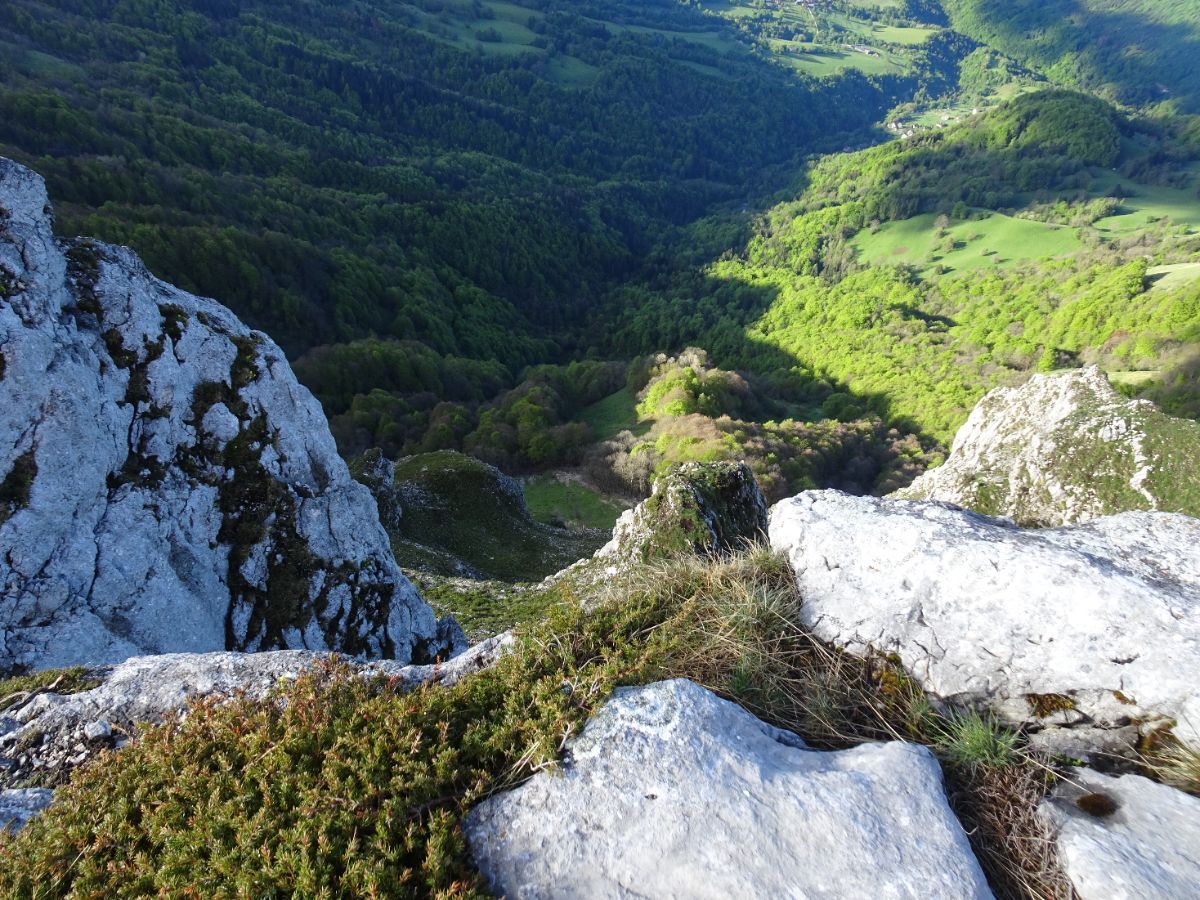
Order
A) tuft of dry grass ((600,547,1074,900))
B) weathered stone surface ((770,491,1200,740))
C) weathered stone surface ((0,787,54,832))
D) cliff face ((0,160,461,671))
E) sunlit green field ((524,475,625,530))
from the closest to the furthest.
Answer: tuft of dry grass ((600,547,1074,900)) < weathered stone surface ((770,491,1200,740)) < weathered stone surface ((0,787,54,832)) < cliff face ((0,160,461,671)) < sunlit green field ((524,475,625,530))

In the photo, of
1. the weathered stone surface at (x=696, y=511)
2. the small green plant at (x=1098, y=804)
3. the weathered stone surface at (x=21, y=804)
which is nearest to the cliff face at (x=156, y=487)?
the weathered stone surface at (x=21, y=804)

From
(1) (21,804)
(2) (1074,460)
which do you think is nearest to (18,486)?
(1) (21,804)

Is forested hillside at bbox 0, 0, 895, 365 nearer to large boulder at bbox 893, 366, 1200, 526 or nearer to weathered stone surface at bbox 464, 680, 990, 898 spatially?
large boulder at bbox 893, 366, 1200, 526

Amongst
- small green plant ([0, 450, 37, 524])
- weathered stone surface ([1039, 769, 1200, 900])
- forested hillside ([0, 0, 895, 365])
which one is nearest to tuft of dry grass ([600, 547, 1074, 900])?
weathered stone surface ([1039, 769, 1200, 900])

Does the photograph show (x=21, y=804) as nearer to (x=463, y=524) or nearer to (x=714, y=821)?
(x=714, y=821)

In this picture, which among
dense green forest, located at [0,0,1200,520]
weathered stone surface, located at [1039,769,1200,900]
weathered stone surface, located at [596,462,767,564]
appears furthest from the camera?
dense green forest, located at [0,0,1200,520]

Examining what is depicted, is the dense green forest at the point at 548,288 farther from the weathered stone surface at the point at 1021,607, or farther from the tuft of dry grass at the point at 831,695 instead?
the tuft of dry grass at the point at 831,695

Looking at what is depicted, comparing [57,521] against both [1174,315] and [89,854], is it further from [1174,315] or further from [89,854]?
[1174,315]

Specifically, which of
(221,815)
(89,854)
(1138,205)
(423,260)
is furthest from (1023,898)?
(1138,205)

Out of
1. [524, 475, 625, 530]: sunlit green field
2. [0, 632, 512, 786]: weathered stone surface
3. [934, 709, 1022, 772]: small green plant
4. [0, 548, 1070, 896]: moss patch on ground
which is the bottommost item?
[524, 475, 625, 530]: sunlit green field
